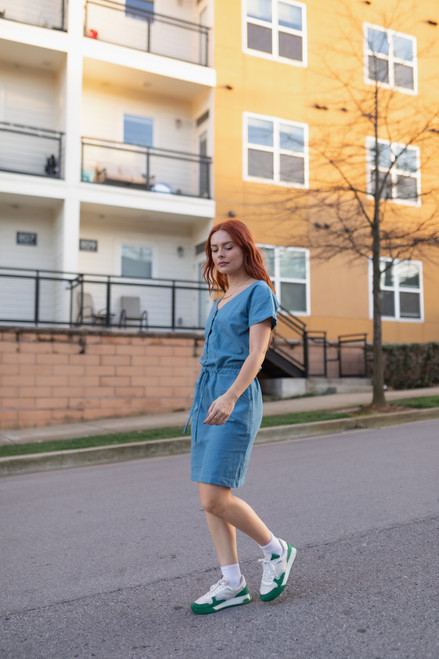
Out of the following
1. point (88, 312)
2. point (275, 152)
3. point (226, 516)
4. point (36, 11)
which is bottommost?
point (226, 516)

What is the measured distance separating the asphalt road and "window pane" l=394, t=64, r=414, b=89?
49.2 feet

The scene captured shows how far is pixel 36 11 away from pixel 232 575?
16452 mm

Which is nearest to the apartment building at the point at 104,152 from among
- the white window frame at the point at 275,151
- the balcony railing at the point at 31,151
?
the balcony railing at the point at 31,151

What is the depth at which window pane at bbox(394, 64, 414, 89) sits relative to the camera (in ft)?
63.8

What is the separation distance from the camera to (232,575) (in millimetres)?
3373

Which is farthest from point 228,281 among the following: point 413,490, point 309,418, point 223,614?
point 309,418

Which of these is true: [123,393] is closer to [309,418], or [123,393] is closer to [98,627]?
[309,418]

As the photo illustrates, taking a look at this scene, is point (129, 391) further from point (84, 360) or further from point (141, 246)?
point (141, 246)

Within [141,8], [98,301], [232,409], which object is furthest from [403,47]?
[232,409]

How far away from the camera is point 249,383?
322 centimetres

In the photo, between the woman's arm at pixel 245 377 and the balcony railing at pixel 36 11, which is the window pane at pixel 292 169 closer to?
the balcony railing at pixel 36 11

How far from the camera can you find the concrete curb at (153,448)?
28.2 feet

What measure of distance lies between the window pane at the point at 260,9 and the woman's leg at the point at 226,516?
57.0 ft

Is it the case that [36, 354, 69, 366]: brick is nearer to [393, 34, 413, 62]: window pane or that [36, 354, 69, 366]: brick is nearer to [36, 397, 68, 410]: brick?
[36, 397, 68, 410]: brick
